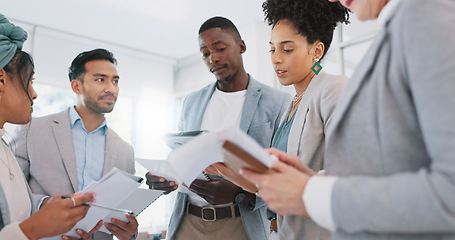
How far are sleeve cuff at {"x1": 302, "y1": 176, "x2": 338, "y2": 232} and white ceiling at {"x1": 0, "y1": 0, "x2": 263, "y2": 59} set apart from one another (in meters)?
4.76

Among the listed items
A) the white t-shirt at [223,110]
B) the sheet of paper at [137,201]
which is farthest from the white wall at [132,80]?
the sheet of paper at [137,201]

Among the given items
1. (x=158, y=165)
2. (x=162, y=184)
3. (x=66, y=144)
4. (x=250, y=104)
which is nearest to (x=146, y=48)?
(x=66, y=144)

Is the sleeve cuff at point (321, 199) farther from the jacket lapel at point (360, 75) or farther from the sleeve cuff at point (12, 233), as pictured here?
the sleeve cuff at point (12, 233)

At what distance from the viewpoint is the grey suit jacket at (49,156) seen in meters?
2.09

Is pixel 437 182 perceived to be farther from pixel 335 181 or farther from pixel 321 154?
pixel 321 154

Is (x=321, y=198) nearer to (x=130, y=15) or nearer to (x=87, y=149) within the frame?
(x=87, y=149)

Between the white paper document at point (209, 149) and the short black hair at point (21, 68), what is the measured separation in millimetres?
1024

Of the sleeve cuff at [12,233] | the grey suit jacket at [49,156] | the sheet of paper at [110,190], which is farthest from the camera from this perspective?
the grey suit jacket at [49,156]

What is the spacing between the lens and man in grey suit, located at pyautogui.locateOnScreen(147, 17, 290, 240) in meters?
1.98

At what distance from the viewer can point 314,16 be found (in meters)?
1.62

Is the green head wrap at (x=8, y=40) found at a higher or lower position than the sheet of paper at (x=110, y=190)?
higher

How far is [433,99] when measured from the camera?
60cm

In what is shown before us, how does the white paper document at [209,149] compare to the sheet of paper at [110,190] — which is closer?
the white paper document at [209,149]

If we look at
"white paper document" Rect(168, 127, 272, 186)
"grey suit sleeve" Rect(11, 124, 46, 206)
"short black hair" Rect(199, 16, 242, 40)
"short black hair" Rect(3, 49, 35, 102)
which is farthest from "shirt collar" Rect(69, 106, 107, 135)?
"white paper document" Rect(168, 127, 272, 186)
